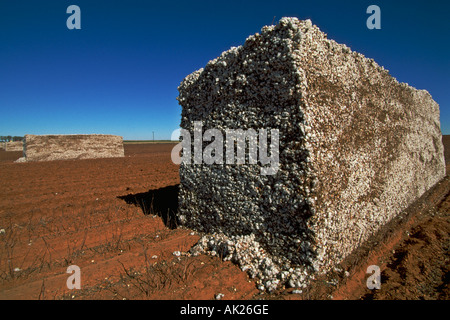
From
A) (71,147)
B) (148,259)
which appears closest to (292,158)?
(148,259)

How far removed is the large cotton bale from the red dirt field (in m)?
0.23

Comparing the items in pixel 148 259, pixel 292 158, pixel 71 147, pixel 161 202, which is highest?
pixel 71 147

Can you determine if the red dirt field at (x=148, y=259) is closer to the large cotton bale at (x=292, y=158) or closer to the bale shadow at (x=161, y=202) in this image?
the bale shadow at (x=161, y=202)

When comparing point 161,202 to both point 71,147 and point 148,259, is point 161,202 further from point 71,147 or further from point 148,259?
point 71,147

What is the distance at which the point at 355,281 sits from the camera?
2.46 m

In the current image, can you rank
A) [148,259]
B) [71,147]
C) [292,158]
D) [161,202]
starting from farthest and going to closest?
[71,147]
[161,202]
[148,259]
[292,158]

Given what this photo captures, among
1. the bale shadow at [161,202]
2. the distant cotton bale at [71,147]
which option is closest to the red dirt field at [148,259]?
the bale shadow at [161,202]

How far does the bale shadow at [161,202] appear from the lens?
421 cm

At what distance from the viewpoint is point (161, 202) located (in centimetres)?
519

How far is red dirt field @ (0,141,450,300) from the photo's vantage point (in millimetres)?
2264

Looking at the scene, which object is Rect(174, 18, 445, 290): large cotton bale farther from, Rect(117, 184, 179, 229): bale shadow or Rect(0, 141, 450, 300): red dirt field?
Rect(117, 184, 179, 229): bale shadow

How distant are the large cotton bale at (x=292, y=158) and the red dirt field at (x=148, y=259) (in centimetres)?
23

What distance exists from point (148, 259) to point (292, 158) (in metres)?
2.02
